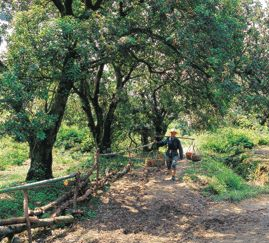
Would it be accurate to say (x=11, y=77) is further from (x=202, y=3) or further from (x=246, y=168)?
(x=246, y=168)

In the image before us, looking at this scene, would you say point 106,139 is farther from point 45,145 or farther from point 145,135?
point 45,145

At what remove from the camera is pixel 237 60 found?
1317 centimetres

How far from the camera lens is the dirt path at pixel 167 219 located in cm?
918

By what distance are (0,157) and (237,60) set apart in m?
16.3

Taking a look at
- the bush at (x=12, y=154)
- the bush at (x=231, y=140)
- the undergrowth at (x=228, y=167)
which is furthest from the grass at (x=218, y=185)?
the bush at (x=12, y=154)

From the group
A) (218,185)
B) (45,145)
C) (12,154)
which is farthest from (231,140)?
(45,145)

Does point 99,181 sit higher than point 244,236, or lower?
higher

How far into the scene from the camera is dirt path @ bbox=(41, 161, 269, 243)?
9.18 metres

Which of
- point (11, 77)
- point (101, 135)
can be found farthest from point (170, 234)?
point (101, 135)

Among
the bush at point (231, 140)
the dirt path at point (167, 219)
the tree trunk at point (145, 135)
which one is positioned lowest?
the dirt path at point (167, 219)

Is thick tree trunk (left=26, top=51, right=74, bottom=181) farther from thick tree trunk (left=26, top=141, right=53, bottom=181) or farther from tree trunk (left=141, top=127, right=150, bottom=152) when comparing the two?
tree trunk (left=141, top=127, right=150, bottom=152)

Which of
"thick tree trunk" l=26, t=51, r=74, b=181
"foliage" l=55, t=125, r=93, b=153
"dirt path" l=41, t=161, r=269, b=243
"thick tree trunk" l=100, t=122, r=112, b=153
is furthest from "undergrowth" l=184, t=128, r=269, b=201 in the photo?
"foliage" l=55, t=125, r=93, b=153

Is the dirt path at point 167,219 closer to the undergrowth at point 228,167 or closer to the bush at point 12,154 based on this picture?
the undergrowth at point 228,167

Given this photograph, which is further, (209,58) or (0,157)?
(0,157)
